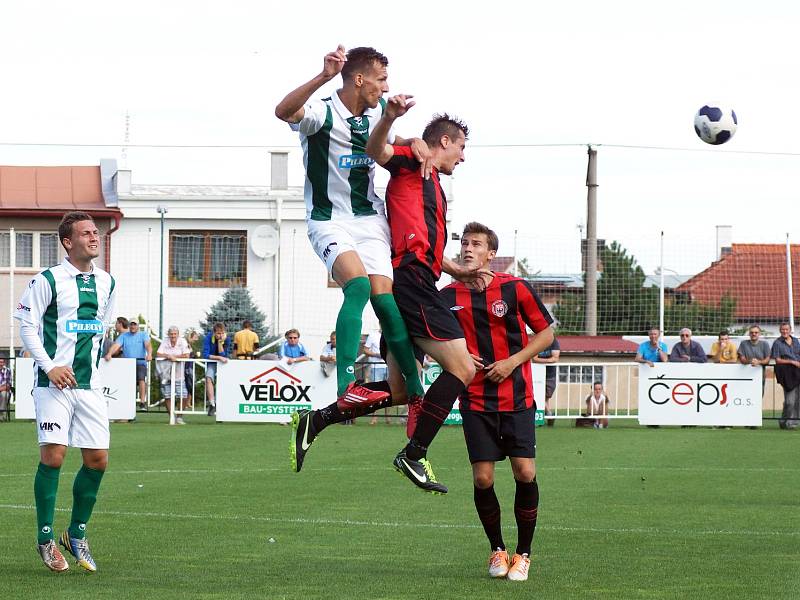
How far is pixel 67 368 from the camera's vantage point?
8.38 metres

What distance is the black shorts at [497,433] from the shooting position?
327 inches

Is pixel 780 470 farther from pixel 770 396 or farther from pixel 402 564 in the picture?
pixel 770 396

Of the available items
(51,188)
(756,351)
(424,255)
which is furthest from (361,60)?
(51,188)

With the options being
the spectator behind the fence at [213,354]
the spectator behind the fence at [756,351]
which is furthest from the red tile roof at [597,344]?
the spectator behind the fence at [213,354]

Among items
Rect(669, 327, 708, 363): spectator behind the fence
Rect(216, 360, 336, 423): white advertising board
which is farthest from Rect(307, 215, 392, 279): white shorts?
Rect(669, 327, 708, 363): spectator behind the fence

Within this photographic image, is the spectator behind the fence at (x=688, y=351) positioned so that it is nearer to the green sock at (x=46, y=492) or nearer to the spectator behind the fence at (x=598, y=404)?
the spectator behind the fence at (x=598, y=404)

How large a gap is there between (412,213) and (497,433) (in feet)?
5.64

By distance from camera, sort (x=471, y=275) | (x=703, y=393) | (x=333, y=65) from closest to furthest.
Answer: (x=333, y=65)
(x=471, y=275)
(x=703, y=393)

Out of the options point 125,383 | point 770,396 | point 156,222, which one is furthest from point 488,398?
point 156,222

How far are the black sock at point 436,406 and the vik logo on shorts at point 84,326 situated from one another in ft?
7.76

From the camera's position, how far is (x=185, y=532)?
9875 mm

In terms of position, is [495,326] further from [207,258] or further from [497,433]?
[207,258]

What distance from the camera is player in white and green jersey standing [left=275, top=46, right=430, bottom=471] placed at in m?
7.26

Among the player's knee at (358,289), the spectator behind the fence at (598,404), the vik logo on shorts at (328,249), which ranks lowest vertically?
the spectator behind the fence at (598,404)
